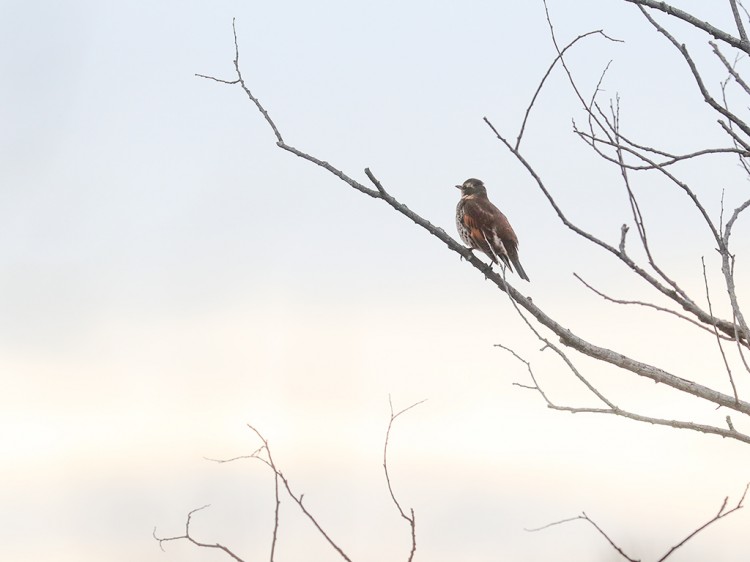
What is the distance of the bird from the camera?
1061 cm

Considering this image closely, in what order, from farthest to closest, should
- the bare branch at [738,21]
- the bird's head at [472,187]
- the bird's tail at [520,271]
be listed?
the bird's head at [472,187] < the bird's tail at [520,271] < the bare branch at [738,21]

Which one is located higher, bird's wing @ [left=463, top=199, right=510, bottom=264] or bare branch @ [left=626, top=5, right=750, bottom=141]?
bare branch @ [left=626, top=5, right=750, bottom=141]

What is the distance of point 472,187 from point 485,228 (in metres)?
2.92

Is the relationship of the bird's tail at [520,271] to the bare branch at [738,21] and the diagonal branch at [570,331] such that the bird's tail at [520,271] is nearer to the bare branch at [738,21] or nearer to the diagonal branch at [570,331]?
the diagonal branch at [570,331]

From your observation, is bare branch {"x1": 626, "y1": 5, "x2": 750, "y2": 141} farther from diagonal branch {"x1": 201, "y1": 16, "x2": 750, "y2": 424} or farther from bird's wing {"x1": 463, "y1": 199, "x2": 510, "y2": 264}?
bird's wing {"x1": 463, "y1": 199, "x2": 510, "y2": 264}

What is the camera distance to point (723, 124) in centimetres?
449

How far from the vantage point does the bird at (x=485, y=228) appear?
10.6 metres

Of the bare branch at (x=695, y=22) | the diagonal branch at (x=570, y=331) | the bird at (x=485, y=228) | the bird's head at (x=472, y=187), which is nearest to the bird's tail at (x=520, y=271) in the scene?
the bird at (x=485, y=228)

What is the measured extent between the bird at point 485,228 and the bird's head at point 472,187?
125cm

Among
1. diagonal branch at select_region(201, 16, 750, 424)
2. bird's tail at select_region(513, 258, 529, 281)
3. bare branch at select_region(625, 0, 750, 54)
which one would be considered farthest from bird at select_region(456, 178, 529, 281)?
bare branch at select_region(625, 0, 750, 54)

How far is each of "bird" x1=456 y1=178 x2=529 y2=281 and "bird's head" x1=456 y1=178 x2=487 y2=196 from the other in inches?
49.3

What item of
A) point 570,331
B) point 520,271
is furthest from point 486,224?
point 570,331

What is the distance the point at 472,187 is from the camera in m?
13.5

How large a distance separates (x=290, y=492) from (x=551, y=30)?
297cm
